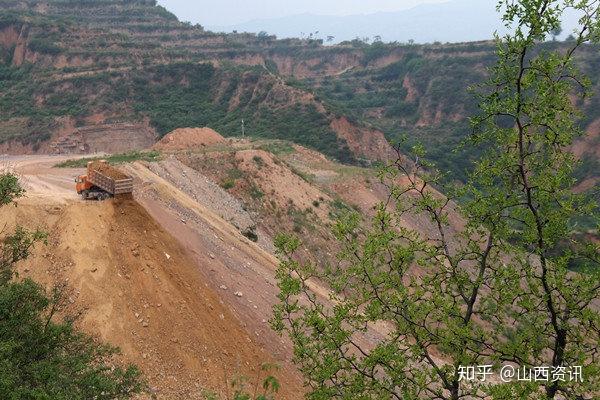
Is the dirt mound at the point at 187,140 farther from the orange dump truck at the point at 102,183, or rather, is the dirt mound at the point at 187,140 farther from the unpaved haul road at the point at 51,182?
Result: the orange dump truck at the point at 102,183

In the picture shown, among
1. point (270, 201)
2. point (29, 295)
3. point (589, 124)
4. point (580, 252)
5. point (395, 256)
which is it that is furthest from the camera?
point (589, 124)

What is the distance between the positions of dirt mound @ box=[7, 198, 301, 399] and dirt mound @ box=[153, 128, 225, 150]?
28.0 metres

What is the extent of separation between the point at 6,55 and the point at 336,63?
245 feet

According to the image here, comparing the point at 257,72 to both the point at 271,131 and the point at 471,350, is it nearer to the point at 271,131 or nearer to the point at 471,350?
the point at 271,131

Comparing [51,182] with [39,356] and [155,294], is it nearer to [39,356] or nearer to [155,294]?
[155,294]

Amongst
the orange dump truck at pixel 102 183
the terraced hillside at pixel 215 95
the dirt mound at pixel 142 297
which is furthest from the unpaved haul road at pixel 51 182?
the terraced hillside at pixel 215 95

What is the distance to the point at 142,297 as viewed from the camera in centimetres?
1734

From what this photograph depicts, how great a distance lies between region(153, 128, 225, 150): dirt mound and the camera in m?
47.0

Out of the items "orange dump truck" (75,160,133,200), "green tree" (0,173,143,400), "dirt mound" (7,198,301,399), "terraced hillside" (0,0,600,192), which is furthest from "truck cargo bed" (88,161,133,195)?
"terraced hillside" (0,0,600,192)

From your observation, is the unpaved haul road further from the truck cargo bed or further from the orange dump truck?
the truck cargo bed

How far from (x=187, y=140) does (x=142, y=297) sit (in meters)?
32.6

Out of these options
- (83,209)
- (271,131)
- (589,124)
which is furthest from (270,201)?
(589,124)

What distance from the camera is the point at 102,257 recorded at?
17.5 meters

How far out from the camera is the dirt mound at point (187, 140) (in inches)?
1850
